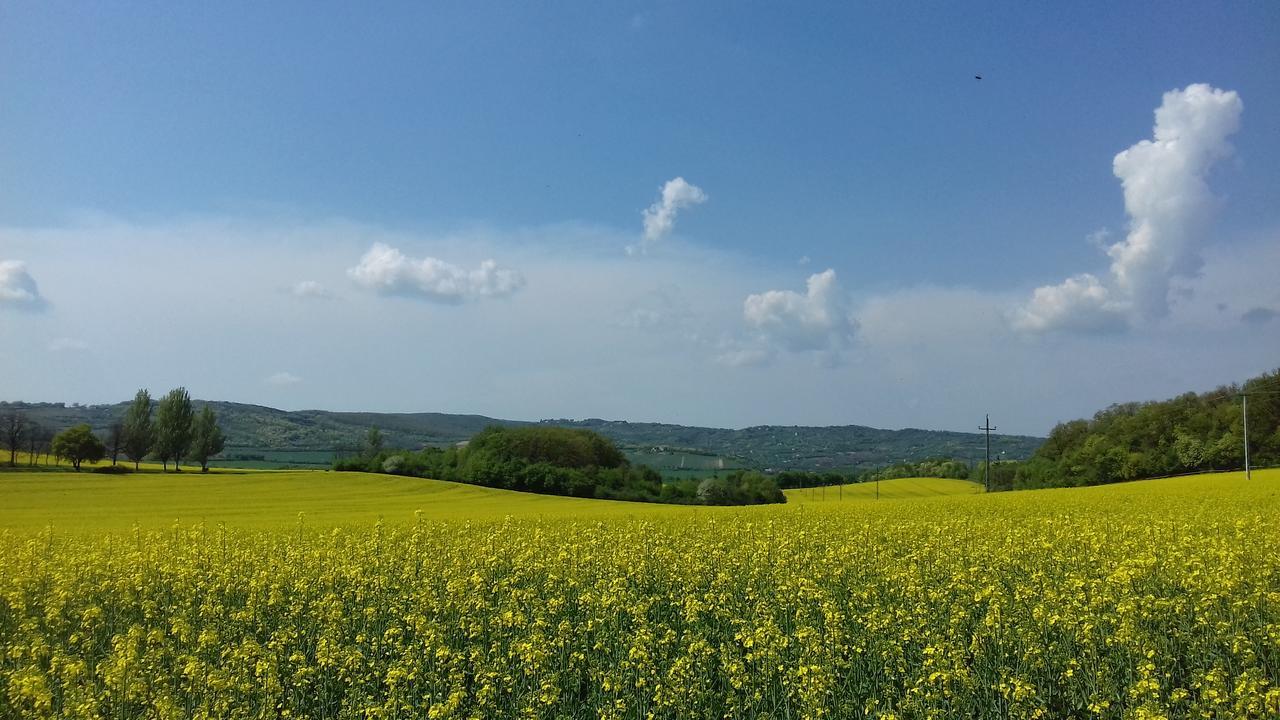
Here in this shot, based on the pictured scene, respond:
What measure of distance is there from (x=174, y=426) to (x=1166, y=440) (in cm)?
10127

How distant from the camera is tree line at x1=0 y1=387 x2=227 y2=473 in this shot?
56.8m

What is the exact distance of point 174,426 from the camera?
7925 cm

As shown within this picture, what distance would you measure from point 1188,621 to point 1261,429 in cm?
7597

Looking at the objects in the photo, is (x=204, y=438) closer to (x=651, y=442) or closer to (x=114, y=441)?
(x=114, y=441)

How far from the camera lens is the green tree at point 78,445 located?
56531 millimetres

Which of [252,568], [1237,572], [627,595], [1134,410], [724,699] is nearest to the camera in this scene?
[724,699]

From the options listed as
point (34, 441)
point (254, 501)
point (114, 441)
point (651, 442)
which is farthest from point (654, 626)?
point (651, 442)

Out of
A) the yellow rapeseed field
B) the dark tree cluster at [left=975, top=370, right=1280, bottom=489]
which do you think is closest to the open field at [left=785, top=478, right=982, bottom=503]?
the dark tree cluster at [left=975, top=370, right=1280, bottom=489]

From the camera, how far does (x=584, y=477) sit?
63.8 metres

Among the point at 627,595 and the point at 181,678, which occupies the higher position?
the point at 627,595

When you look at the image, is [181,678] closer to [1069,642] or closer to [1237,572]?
[1069,642]

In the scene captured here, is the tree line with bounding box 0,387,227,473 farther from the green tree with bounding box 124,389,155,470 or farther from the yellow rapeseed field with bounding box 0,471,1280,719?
the yellow rapeseed field with bounding box 0,471,1280,719

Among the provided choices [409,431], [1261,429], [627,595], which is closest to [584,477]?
[627,595]

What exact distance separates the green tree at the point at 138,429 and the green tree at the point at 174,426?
4.26 feet
